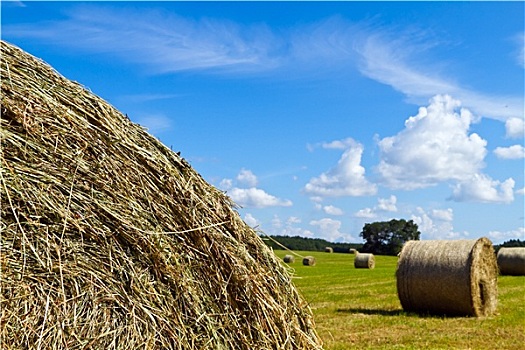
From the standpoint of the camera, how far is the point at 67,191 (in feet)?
11.5

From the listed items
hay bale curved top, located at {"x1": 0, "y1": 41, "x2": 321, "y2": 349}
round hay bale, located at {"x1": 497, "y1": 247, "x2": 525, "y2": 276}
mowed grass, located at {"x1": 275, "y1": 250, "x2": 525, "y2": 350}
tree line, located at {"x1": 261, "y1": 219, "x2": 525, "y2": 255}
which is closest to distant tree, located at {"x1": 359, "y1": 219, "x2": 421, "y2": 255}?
tree line, located at {"x1": 261, "y1": 219, "x2": 525, "y2": 255}

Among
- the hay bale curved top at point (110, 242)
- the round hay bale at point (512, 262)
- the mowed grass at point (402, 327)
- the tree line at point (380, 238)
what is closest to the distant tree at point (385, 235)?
the tree line at point (380, 238)

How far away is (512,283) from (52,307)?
17.7m

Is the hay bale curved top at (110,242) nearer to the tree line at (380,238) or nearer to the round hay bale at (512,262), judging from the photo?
the round hay bale at (512,262)

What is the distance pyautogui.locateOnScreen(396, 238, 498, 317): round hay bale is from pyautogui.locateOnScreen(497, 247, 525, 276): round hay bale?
41.2 feet

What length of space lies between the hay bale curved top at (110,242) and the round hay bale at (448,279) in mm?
7242

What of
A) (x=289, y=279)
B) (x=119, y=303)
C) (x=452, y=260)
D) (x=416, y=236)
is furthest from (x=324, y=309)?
(x=416, y=236)

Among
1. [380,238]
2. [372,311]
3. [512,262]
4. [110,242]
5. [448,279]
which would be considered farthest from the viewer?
[380,238]

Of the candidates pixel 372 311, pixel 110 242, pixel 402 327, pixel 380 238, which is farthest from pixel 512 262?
pixel 380 238

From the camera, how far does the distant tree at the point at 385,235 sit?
2911 inches

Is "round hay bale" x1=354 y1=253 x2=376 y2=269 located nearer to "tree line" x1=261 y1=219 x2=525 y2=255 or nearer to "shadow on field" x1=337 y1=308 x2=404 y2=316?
"shadow on field" x1=337 y1=308 x2=404 y2=316

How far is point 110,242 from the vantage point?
3.58 meters

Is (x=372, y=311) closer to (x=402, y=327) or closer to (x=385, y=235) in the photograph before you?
(x=402, y=327)

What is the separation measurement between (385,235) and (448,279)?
6678cm
